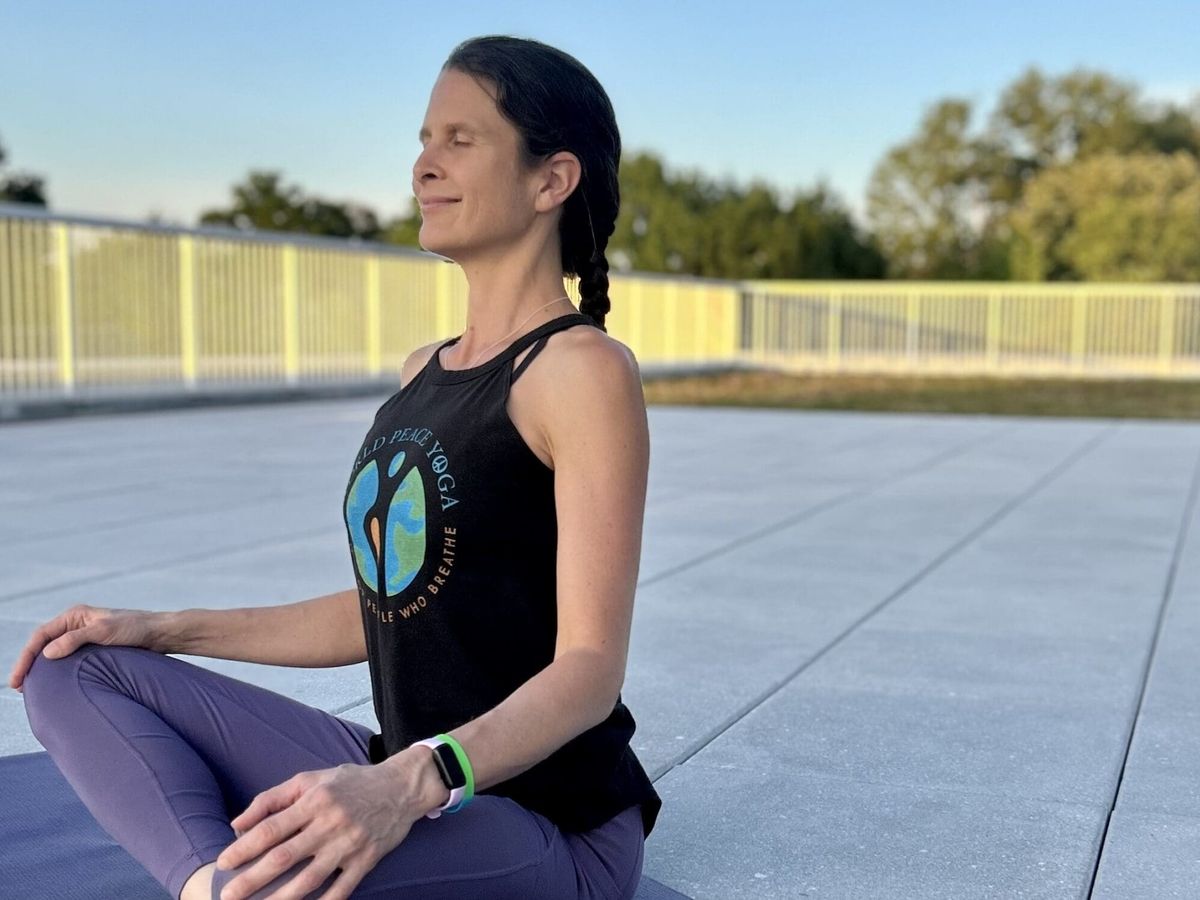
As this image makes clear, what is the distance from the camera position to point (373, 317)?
18938 millimetres

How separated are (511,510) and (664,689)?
216cm

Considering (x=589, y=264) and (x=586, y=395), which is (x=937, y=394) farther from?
(x=586, y=395)

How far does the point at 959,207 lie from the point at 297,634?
56.3 m

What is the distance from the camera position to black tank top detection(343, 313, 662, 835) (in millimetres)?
1883

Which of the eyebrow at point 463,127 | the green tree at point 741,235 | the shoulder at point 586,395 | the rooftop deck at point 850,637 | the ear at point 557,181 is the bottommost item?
the rooftop deck at point 850,637

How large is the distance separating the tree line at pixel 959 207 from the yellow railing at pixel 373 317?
13.1 m

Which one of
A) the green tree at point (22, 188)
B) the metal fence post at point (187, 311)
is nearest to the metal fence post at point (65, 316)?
the metal fence post at point (187, 311)

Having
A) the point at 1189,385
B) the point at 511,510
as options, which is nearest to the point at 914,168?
the point at 1189,385

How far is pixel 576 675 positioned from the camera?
1762mm

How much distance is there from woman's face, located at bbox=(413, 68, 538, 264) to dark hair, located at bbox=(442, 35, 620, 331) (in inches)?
0.9

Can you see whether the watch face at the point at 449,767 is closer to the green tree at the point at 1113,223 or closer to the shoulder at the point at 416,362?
the shoulder at the point at 416,362

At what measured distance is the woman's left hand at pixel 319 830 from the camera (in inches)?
59.9

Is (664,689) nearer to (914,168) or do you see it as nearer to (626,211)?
(626,211)

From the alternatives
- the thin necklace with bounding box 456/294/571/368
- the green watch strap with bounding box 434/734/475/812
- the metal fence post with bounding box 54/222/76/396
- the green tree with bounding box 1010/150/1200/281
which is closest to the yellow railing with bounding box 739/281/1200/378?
the green tree with bounding box 1010/150/1200/281
